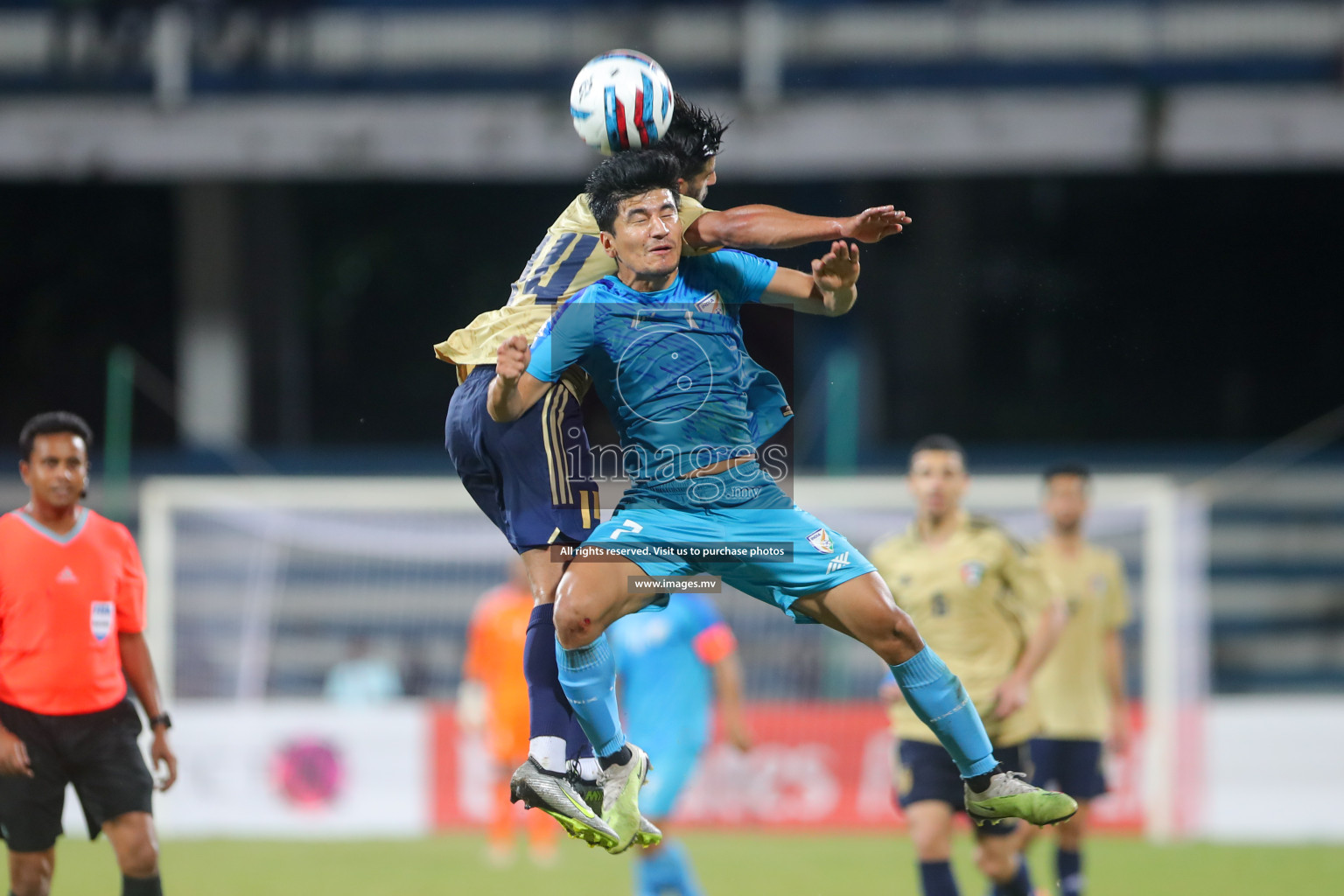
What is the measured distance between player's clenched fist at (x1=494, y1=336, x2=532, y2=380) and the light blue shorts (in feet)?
1.72

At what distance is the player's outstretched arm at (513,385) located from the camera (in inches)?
181

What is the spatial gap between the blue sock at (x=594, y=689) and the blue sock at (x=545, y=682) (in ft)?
0.21

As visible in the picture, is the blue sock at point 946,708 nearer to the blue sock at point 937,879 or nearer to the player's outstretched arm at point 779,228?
the player's outstretched arm at point 779,228

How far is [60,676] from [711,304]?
3.08 metres

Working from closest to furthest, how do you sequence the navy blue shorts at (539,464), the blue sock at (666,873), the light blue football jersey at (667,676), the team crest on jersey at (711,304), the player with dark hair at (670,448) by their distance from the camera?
the player with dark hair at (670,448) < the team crest on jersey at (711,304) < the navy blue shorts at (539,464) < the blue sock at (666,873) < the light blue football jersey at (667,676)

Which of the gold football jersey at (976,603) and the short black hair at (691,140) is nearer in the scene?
the short black hair at (691,140)

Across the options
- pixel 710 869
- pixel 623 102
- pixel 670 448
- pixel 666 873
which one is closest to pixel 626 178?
pixel 623 102

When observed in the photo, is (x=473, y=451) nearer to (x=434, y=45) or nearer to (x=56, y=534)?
(x=56, y=534)

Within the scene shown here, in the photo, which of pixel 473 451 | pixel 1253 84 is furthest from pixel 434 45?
pixel 473 451

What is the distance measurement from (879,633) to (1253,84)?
12.1 metres

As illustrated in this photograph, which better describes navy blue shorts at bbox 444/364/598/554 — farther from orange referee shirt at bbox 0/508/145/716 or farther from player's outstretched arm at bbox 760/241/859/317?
orange referee shirt at bbox 0/508/145/716

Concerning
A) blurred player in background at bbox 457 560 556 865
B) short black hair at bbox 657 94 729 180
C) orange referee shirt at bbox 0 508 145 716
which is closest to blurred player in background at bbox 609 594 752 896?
blurred player in background at bbox 457 560 556 865

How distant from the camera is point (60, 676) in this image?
20.5ft

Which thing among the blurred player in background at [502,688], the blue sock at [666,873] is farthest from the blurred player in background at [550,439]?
the blurred player in background at [502,688]
